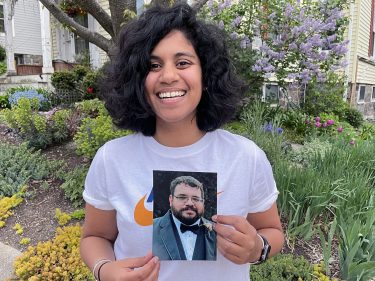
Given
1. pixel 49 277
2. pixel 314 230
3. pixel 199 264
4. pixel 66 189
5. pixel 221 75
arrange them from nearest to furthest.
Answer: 1. pixel 199 264
2. pixel 221 75
3. pixel 49 277
4. pixel 314 230
5. pixel 66 189

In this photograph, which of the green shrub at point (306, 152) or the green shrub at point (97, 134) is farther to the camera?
the green shrub at point (306, 152)

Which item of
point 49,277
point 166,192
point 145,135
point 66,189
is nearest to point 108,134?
point 66,189

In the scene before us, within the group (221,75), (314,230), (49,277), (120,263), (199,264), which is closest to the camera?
(120,263)

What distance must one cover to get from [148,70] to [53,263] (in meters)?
1.99

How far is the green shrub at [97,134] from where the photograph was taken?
12.4 ft

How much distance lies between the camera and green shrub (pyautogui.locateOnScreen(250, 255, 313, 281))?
7.51 feet

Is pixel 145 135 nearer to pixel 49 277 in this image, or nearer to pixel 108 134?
pixel 49 277

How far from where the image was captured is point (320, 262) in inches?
101

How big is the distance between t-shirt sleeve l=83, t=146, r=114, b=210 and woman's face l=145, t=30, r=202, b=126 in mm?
279

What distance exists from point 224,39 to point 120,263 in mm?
924

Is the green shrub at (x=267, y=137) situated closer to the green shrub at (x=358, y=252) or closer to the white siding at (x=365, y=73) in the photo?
the green shrub at (x=358, y=252)

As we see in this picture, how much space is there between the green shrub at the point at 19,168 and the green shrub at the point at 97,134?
53 cm

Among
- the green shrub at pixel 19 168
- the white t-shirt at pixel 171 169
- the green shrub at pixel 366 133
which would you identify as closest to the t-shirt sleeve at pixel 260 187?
the white t-shirt at pixel 171 169

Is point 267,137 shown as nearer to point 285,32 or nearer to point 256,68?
point 256,68
